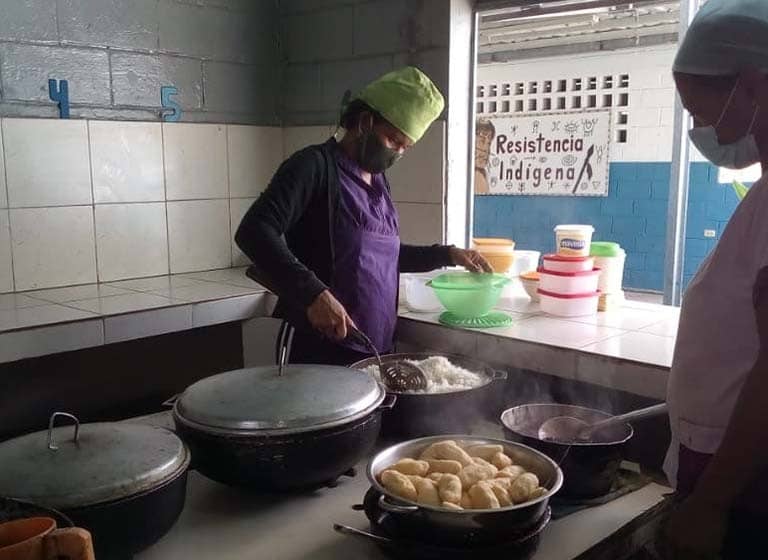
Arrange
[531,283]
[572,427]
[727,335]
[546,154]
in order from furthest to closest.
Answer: [546,154] < [531,283] < [572,427] < [727,335]

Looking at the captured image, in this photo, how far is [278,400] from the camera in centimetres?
113

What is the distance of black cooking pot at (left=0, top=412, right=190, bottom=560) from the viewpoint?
2.94 ft

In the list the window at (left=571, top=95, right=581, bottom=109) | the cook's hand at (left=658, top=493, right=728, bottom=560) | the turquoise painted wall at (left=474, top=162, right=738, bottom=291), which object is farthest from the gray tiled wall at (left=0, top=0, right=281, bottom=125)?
the turquoise painted wall at (left=474, top=162, right=738, bottom=291)

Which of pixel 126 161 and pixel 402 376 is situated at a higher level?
pixel 126 161

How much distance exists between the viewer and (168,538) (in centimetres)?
107

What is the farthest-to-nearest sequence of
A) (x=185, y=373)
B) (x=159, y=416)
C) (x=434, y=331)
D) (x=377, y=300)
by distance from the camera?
(x=185, y=373)
(x=434, y=331)
(x=377, y=300)
(x=159, y=416)

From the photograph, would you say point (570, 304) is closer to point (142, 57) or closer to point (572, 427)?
point (572, 427)

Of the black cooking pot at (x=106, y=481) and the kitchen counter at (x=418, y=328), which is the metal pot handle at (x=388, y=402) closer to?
the black cooking pot at (x=106, y=481)

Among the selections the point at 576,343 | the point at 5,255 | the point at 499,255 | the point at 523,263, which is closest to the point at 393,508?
the point at 576,343

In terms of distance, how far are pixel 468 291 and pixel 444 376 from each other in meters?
0.65

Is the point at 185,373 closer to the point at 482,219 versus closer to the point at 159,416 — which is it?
the point at 159,416

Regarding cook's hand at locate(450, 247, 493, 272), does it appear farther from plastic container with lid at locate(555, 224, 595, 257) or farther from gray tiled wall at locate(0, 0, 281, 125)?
gray tiled wall at locate(0, 0, 281, 125)

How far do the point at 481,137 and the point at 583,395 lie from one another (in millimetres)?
5130

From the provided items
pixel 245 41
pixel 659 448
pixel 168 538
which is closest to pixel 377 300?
pixel 659 448
